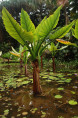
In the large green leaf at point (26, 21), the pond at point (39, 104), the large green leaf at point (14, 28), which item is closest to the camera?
the pond at point (39, 104)

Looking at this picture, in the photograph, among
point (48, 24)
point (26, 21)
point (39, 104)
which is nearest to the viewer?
point (39, 104)

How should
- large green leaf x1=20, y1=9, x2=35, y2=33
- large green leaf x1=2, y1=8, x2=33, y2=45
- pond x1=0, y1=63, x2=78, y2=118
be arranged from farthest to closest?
large green leaf x1=20, y1=9, x2=35, y2=33 → large green leaf x1=2, y1=8, x2=33, y2=45 → pond x1=0, y1=63, x2=78, y2=118

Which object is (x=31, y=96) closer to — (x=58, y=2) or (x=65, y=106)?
(x=65, y=106)

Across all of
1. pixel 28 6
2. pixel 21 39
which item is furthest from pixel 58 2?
pixel 28 6

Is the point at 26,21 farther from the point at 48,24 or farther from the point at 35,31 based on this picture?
the point at 48,24

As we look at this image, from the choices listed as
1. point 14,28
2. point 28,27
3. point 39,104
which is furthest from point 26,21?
point 39,104

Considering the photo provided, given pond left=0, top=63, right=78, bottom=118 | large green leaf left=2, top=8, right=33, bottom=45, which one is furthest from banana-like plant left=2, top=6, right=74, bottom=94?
pond left=0, top=63, right=78, bottom=118

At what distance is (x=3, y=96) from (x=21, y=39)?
0.69m

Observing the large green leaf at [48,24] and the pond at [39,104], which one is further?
the large green leaf at [48,24]

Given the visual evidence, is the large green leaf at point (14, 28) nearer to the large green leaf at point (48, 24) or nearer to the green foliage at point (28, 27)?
the green foliage at point (28, 27)

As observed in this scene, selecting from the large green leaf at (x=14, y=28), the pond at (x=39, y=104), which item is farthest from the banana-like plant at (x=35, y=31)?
the pond at (x=39, y=104)

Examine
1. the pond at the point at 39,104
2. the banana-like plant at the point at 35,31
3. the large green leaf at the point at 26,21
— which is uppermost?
the large green leaf at the point at 26,21

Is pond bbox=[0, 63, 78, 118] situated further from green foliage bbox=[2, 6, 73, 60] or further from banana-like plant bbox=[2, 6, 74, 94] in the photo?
green foliage bbox=[2, 6, 73, 60]

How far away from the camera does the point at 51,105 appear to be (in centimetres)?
97
